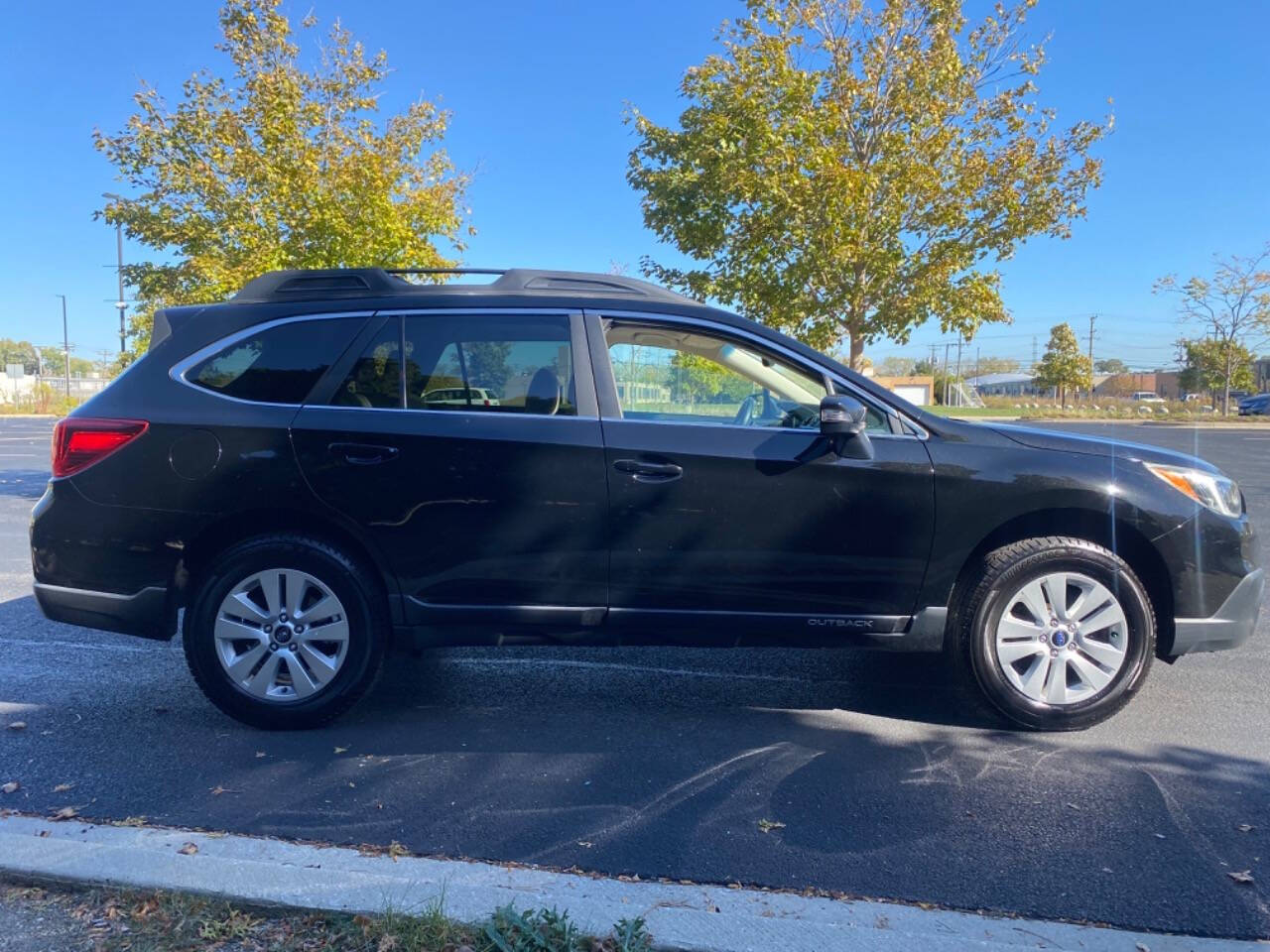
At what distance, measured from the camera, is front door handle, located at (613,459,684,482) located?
3.84 m

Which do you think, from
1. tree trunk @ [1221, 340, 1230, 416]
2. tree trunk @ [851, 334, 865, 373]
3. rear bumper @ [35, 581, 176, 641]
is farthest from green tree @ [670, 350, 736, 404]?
tree trunk @ [1221, 340, 1230, 416]

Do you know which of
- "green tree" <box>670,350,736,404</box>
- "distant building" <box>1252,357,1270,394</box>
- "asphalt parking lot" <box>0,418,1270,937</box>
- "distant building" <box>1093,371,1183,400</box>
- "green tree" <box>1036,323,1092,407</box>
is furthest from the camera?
"distant building" <box>1093,371,1183,400</box>

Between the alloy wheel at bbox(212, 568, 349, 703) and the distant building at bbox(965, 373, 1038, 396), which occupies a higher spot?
the distant building at bbox(965, 373, 1038, 396)

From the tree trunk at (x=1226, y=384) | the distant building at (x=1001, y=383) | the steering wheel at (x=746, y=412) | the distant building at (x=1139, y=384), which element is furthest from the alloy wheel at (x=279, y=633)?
the distant building at (x=1001, y=383)

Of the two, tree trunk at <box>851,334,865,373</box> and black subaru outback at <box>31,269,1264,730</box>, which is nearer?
black subaru outback at <box>31,269,1264,730</box>

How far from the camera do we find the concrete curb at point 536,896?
2.41 metres

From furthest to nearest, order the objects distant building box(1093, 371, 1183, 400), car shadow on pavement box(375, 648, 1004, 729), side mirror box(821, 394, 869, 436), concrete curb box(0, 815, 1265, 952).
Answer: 1. distant building box(1093, 371, 1183, 400)
2. car shadow on pavement box(375, 648, 1004, 729)
3. side mirror box(821, 394, 869, 436)
4. concrete curb box(0, 815, 1265, 952)

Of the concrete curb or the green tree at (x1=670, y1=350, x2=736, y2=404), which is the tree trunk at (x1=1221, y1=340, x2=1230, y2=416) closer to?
the green tree at (x1=670, y1=350, x2=736, y2=404)

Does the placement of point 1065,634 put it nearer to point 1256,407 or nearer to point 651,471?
point 651,471

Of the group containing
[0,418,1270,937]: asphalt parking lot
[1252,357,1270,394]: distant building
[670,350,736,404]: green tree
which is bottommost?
[0,418,1270,937]: asphalt parking lot

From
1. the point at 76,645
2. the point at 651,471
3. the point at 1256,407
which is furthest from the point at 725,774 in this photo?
the point at 1256,407

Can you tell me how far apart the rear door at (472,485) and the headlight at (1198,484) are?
7.86 feet

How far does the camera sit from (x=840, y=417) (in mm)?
3740

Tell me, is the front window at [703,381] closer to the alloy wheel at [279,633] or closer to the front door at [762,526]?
the front door at [762,526]
